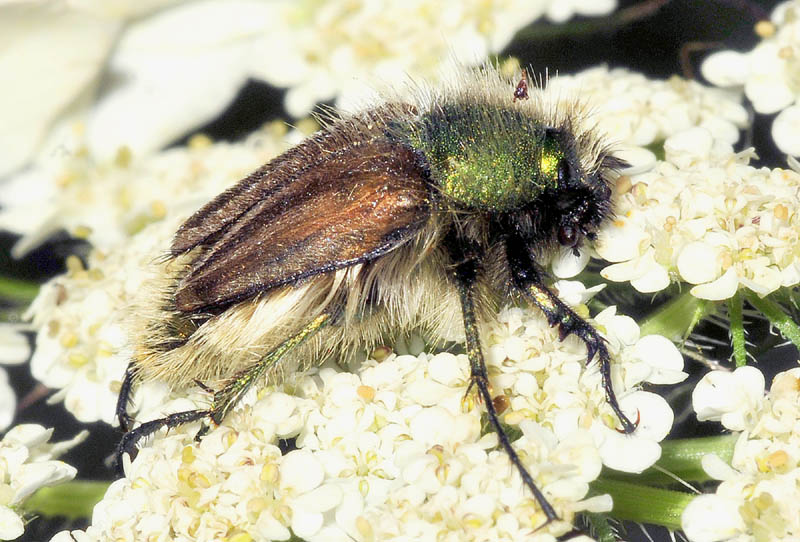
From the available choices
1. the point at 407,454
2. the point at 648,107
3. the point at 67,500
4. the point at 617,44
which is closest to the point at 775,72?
the point at 648,107

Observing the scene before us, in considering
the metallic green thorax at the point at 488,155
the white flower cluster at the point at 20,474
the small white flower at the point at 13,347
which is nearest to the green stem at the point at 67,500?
the white flower cluster at the point at 20,474

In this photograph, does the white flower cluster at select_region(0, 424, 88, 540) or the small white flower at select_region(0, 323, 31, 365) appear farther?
the small white flower at select_region(0, 323, 31, 365)

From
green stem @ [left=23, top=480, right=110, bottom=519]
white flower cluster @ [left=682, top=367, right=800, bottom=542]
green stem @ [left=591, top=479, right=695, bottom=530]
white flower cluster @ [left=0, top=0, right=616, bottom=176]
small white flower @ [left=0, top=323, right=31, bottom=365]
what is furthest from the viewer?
white flower cluster @ [left=0, top=0, right=616, bottom=176]

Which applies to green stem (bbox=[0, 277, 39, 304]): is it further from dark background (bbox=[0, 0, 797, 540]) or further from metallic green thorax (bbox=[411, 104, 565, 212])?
metallic green thorax (bbox=[411, 104, 565, 212])

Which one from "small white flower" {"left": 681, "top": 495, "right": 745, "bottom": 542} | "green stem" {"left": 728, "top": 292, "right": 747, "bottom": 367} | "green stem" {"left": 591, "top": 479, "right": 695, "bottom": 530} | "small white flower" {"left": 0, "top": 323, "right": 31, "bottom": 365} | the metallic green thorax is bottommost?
"green stem" {"left": 591, "top": 479, "right": 695, "bottom": 530}

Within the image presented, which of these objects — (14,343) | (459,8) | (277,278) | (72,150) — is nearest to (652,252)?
(277,278)

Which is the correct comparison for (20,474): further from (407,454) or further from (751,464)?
(751,464)

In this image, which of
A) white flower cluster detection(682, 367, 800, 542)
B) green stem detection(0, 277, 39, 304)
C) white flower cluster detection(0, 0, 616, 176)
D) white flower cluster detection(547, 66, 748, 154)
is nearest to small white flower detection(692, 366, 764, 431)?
white flower cluster detection(682, 367, 800, 542)

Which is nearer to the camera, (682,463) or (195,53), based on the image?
(682,463)
